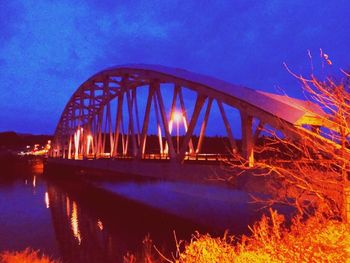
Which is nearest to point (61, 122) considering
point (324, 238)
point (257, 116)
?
point (257, 116)

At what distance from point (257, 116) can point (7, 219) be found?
18895 mm

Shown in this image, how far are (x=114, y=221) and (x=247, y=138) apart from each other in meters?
13.3

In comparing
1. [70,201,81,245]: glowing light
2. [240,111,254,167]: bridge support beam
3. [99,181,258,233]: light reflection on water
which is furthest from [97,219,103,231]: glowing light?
[240,111,254,167]: bridge support beam

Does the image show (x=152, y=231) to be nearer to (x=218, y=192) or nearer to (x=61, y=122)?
(x=218, y=192)

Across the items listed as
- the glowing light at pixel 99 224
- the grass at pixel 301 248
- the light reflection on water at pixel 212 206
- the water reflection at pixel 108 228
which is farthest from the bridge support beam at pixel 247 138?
the glowing light at pixel 99 224

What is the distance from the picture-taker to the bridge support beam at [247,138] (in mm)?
16862

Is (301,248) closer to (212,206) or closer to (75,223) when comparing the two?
(75,223)

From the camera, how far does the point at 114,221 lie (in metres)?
26.4

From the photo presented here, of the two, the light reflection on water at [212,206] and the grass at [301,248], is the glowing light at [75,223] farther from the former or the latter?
the grass at [301,248]

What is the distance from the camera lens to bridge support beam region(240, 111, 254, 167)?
55.3 feet

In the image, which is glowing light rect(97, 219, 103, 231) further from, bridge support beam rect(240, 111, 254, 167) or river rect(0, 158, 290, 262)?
bridge support beam rect(240, 111, 254, 167)

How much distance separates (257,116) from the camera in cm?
1711

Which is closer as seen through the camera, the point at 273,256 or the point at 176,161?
the point at 273,256

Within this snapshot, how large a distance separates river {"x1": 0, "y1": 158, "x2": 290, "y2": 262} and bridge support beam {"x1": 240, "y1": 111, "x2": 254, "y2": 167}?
8.83 ft
